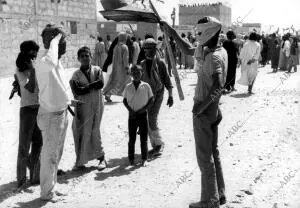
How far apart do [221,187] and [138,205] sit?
84cm

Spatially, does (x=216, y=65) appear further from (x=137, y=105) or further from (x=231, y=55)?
(x=231, y=55)

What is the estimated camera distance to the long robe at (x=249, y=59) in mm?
10336

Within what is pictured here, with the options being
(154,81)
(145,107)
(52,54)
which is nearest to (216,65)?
(52,54)

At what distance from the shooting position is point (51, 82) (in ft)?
12.3

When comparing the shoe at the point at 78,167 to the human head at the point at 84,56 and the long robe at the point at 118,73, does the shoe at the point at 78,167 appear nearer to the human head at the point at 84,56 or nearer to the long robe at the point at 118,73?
the human head at the point at 84,56

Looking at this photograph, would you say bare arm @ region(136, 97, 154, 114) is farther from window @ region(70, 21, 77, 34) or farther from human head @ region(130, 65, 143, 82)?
window @ region(70, 21, 77, 34)

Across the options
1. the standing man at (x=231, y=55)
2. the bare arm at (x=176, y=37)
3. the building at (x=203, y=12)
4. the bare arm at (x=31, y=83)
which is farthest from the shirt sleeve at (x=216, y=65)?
the building at (x=203, y=12)

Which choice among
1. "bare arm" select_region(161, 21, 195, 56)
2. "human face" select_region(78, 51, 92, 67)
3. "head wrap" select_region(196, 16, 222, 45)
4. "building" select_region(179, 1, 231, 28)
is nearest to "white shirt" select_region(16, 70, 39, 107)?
Answer: "human face" select_region(78, 51, 92, 67)

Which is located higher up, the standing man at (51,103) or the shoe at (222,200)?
the standing man at (51,103)

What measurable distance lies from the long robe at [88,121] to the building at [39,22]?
7.06 metres

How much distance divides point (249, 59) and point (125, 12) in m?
7.71

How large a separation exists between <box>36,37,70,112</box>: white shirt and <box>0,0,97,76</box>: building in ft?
26.0

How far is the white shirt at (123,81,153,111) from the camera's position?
16.4 feet

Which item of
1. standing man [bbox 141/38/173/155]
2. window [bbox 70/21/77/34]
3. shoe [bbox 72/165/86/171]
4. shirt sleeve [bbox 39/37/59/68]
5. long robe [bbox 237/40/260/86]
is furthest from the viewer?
window [bbox 70/21/77/34]
